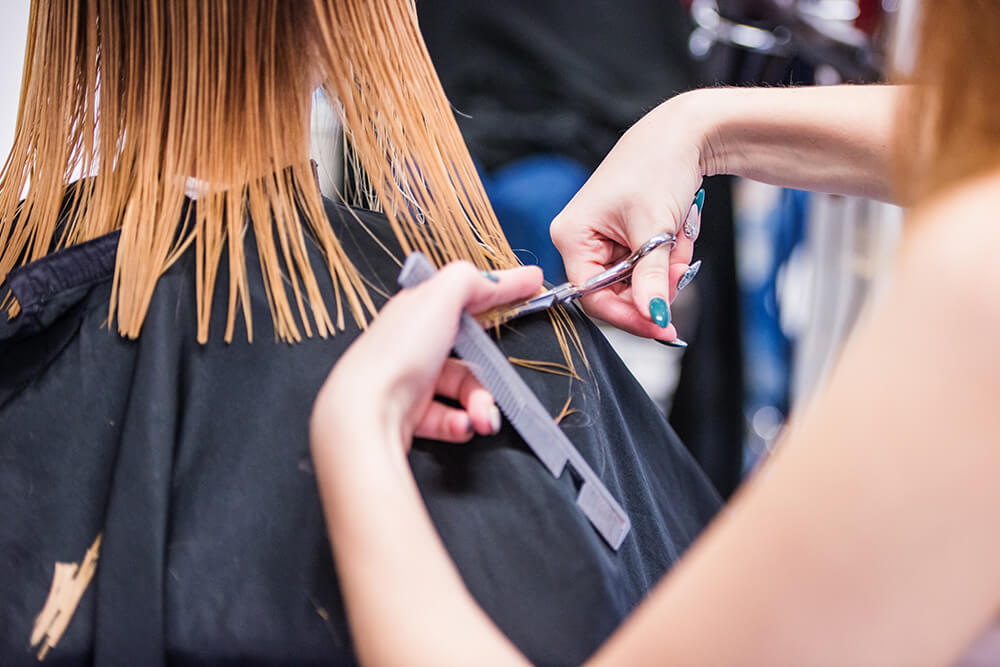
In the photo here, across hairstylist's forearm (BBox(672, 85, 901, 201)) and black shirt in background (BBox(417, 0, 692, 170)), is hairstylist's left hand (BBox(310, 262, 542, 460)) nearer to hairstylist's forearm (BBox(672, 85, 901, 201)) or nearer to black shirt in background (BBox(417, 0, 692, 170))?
hairstylist's forearm (BBox(672, 85, 901, 201))

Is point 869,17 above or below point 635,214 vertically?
above

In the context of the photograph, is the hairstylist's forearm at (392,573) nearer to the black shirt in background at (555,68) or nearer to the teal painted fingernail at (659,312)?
the teal painted fingernail at (659,312)

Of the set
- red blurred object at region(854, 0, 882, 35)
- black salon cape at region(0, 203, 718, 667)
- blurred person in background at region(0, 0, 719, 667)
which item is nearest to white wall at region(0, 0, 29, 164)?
blurred person in background at region(0, 0, 719, 667)

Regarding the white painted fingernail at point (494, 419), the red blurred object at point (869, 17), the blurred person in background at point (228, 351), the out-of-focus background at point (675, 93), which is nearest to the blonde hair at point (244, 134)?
the blurred person in background at point (228, 351)

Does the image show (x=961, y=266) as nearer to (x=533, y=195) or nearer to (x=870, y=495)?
(x=870, y=495)

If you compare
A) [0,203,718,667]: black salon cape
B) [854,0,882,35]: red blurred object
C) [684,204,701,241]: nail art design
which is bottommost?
[0,203,718,667]: black salon cape

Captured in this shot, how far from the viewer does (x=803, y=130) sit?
71 cm

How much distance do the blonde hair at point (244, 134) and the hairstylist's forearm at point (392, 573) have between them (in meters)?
0.14

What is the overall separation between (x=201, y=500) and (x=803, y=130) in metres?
0.56

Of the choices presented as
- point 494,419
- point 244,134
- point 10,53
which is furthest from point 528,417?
point 10,53

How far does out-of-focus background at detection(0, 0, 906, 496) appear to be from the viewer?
52.4 inches

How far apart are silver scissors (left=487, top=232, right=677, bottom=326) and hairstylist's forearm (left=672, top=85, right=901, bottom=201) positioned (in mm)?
122

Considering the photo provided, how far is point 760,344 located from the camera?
1689 mm

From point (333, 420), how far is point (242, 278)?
151 mm
